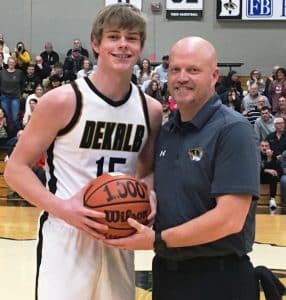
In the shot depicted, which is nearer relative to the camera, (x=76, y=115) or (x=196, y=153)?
(x=196, y=153)

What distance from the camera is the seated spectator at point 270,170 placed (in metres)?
10.4

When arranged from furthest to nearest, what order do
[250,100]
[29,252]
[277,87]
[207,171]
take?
[277,87] < [250,100] < [29,252] < [207,171]

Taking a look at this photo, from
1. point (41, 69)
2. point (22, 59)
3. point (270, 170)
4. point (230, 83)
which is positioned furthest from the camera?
point (22, 59)

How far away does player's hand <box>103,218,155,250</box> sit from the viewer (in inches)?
96.7

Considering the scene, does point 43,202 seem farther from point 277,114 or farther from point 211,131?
point 277,114

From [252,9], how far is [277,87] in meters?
4.55

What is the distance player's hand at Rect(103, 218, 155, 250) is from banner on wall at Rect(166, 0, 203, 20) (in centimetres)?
1666

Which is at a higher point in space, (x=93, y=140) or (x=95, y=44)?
A: (x=95, y=44)

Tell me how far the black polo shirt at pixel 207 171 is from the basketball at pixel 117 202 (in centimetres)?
12

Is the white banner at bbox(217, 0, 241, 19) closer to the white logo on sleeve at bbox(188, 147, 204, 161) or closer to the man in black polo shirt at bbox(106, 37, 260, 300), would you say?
the man in black polo shirt at bbox(106, 37, 260, 300)

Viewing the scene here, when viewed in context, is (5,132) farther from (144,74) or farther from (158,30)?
(158,30)

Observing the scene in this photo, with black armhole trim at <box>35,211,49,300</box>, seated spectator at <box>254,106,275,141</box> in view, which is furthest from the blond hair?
seated spectator at <box>254,106,275,141</box>

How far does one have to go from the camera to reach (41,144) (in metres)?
2.67

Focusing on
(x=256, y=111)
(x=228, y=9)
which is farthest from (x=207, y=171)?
(x=228, y=9)
